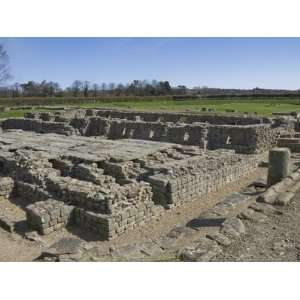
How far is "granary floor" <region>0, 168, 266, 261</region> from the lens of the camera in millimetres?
9180

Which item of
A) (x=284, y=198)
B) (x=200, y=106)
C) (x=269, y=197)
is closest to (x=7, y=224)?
(x=269, y=197)

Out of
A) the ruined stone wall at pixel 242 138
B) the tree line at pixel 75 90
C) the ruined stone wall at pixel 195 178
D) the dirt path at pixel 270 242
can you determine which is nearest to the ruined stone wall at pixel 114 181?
the ruined stone wall at pixel 195 178

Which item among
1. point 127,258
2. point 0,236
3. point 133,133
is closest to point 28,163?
point 0,236

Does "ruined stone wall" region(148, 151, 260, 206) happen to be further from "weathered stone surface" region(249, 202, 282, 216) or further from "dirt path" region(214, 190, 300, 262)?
"dirt path" region(214, 190, 300, 262)

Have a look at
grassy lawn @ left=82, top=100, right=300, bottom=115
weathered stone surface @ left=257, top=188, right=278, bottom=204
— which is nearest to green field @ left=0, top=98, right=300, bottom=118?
grassy lawn @ left=82, top=100, right=300, bottom=115

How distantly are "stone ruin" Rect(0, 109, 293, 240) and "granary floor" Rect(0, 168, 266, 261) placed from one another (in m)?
A: 0.25

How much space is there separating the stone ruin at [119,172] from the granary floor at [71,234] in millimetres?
249

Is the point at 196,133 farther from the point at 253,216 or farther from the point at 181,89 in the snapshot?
the point at 181,89

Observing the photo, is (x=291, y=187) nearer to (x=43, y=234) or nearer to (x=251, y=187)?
(x=251, y=187)

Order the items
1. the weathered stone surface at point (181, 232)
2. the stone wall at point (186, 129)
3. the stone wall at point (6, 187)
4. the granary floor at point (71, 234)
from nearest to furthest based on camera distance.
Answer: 1. the granary floor at point (71, 234)
2. the weathered stone surface at point (181, 232)
3. the stone wall at point (6, 187)
4. the stone wall at point (186, 129)

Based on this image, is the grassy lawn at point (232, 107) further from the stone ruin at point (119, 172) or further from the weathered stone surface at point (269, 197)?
the weathered stone surface at point (269, 197)

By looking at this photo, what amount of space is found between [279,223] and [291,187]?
3.33m

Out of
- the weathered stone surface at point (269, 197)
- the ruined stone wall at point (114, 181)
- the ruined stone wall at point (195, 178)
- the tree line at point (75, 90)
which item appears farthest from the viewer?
the tree line at point (75, 90)

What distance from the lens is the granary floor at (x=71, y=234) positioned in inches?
361
